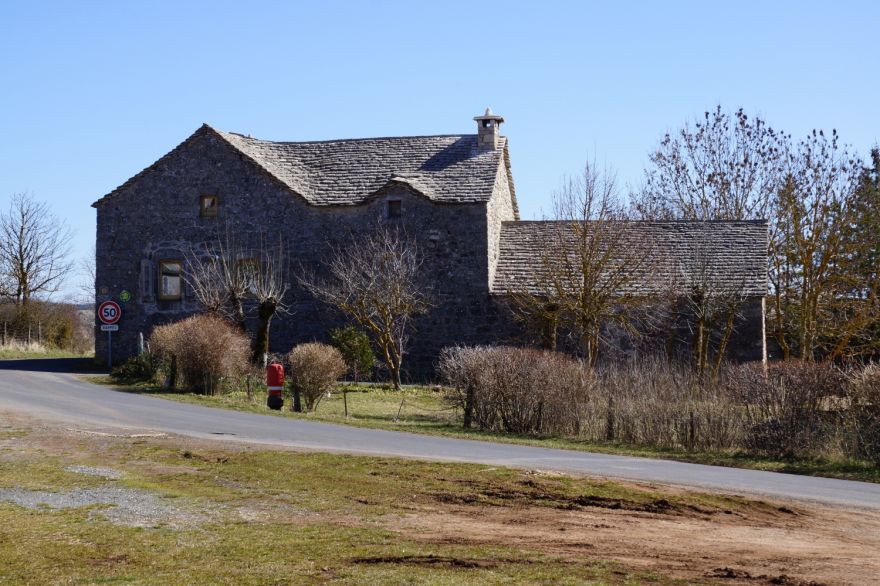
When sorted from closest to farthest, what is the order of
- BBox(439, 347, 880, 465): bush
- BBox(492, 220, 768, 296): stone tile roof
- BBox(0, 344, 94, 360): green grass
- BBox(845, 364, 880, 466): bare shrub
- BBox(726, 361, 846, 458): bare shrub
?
BBox(845, 364, 880, 466): bare shrub, BBox(439, 347, 880, 465): bush, BBox(726, 361, 846, 458): bare shrub, BBox(492, 220, 768, 296): stone tile roof, BBox(0, 344, 94, 360): green grass

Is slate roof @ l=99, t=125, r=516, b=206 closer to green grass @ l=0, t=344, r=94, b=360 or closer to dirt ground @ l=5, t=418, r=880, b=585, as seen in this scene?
green grass @ l=0, t=344, r=94, b=360

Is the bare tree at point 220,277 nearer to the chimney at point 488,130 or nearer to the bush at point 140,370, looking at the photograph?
the bush at point 140,370

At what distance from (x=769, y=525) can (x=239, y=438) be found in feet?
33.1

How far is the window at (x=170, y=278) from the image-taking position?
3938cm

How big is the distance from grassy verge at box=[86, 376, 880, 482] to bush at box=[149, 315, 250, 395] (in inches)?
20.2

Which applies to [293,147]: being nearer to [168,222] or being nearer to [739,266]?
[168,222]

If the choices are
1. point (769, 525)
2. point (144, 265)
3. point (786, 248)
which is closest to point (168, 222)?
point (144, 265)

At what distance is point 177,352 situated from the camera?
28.5 meters

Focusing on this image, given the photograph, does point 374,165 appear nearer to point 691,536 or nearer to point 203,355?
point 203,355

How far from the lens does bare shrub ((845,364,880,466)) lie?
18.9 meters

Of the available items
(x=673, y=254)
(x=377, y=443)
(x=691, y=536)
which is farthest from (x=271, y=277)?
(x=691, y=536)

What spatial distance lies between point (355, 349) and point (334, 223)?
21.2 feet

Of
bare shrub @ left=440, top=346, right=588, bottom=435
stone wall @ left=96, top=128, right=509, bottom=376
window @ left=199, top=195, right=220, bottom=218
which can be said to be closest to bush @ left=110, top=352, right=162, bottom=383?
stone wall @ left=96, top=128, right=509, bottom=376

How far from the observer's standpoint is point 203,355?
28.0m
